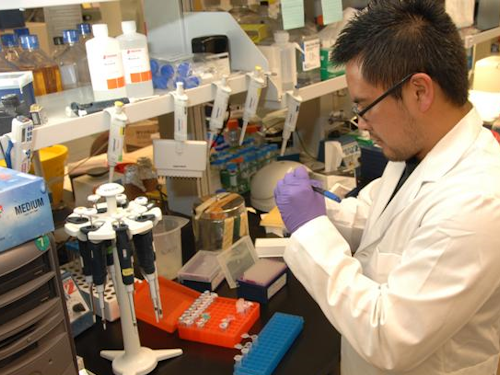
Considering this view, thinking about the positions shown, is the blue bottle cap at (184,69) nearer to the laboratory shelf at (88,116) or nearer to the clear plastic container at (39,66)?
the laboratory shelf at (88,116)

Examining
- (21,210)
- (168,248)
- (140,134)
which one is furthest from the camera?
(140,134)

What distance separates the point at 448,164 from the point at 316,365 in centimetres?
53

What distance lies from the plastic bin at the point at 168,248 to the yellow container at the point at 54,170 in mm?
476

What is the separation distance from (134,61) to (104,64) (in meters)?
0.09

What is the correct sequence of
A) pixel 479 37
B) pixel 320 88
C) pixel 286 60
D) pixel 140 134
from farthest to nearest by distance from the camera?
pixel 140 134 → pixel 479 37 → pixel 320 88 → pixel 286 60

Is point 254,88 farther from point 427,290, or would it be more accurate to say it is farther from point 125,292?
point 427,290

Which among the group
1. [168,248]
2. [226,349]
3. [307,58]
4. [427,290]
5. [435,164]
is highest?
[307,58]

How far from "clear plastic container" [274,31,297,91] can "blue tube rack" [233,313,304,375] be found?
2.55 ft

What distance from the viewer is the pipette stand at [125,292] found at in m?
1.03

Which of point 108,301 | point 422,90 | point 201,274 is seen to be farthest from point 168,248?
point 422,90

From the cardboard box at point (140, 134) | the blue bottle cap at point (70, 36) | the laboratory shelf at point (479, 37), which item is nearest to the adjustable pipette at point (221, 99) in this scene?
the blue bottle cap at point (70, 36)

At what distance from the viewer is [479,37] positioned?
7.84 feet

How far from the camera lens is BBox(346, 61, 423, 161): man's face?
39.6 inches

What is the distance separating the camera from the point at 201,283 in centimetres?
147
